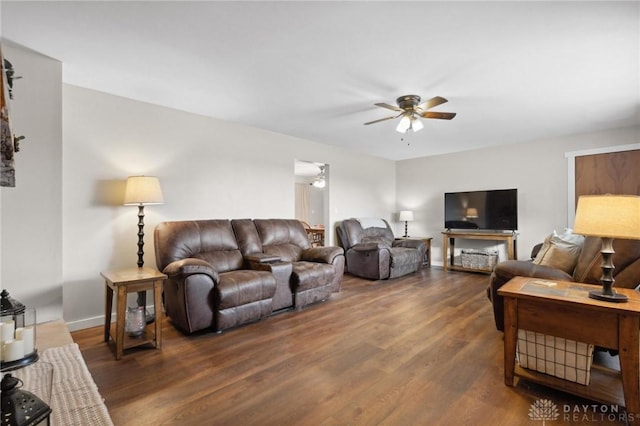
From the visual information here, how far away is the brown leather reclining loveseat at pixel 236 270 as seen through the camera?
2711mm

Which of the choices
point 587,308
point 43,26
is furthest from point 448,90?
point 43,26

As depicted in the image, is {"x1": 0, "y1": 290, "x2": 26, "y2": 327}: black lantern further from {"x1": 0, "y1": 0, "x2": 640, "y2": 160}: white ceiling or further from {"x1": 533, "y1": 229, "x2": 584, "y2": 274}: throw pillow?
{"x1": 533, "y1": 229, "x2": 584, "y2": 274}: throw pillow

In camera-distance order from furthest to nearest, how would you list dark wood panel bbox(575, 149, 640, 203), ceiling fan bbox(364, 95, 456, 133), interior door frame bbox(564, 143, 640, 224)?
interior door frame bbox(564, 143, 640, 224) → dark wood panel bbox(575, 149, 640, 203) → ceiling fan bbox(364, 95, 456, 133)

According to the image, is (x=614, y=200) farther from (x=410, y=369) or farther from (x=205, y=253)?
(x=205, y=253)

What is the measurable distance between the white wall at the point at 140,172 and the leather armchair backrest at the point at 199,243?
1.13 ft

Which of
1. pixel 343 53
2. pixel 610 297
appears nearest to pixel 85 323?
pixel 343 53

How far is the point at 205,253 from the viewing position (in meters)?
3.36

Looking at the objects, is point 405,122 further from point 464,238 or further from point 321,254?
point 464,238

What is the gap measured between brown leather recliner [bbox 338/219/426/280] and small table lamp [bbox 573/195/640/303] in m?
3.23

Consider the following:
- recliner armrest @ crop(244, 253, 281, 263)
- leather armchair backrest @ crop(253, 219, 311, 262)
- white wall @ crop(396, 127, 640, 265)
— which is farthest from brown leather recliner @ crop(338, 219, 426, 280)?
recliner armrest @ crop(244, 253, 281, 263)

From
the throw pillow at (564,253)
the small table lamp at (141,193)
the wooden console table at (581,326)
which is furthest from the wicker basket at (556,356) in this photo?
the small table lamp at (141,193)

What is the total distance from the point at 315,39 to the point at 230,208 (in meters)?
2.54

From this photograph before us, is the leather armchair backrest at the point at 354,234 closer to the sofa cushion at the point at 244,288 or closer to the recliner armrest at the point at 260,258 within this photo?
the recliner armrest at the point at 260,258

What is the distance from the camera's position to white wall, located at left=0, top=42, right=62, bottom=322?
7.50 ft
